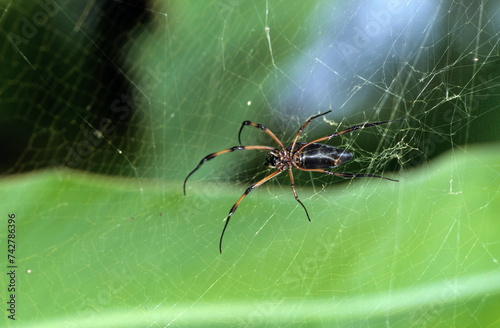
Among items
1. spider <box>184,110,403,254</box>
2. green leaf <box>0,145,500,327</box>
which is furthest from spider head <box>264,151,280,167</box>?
green leaf <box>0,145,500,327</box>

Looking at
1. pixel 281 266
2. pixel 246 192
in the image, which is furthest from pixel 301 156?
pixel 281 266

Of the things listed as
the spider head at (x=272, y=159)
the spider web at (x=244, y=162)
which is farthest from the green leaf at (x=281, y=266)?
the spider head at (x=272, y=159)

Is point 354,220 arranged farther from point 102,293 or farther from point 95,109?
point 95,109

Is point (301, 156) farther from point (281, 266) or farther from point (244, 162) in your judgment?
point (281, 266)

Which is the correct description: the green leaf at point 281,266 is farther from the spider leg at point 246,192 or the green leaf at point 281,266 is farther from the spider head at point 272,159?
the spider head at point 272,159

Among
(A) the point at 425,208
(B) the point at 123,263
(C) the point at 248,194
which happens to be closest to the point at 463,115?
(A) the point at 425,208

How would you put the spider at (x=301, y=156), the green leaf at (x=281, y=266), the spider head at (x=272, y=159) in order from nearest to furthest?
the green leaf at (x=281, y=266) < the spider at (x=301, y=156) < the spider head at (x=272, y=159)

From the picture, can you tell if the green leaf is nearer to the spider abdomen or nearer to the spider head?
the spider abdomen
